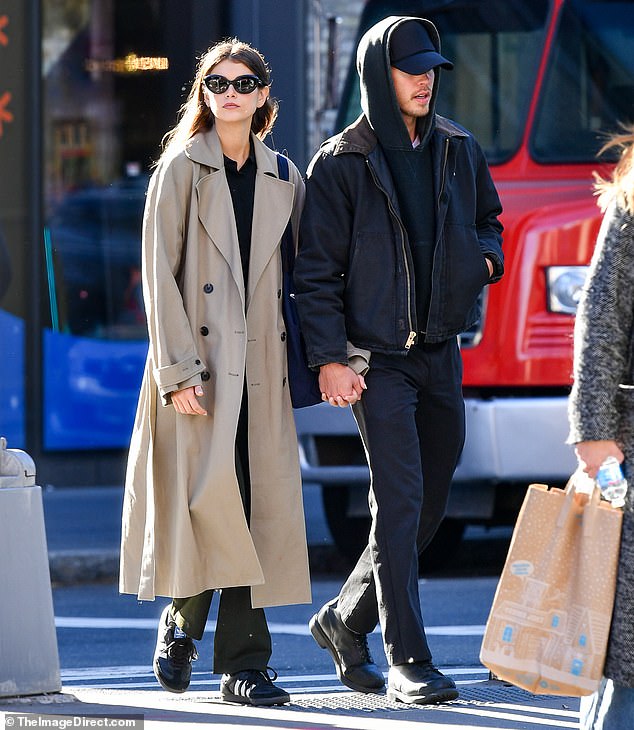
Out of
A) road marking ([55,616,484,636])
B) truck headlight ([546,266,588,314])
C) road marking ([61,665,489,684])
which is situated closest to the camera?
road marking ([61,665,489,684])

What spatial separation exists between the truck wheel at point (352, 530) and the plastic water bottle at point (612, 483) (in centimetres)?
476

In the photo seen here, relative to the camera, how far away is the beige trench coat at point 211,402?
473 cm

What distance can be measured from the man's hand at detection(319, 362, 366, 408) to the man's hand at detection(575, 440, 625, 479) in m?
1.22

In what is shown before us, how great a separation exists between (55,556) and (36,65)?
4028mm

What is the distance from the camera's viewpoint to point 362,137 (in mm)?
4840

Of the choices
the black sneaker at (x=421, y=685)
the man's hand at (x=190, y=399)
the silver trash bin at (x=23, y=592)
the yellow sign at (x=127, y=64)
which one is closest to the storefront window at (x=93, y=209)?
the yellow sign at (x=127, y=64)

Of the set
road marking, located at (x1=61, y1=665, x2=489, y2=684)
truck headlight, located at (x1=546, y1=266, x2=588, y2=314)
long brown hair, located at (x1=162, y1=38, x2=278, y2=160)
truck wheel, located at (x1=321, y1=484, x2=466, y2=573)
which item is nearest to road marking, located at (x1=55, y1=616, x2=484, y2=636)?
road marking, located at (x1=61, y1=665, x2=489, y2=684)

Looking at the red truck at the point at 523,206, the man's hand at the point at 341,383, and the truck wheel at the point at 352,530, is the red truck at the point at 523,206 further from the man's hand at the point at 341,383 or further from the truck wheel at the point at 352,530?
the man's hand at the point at 341,383

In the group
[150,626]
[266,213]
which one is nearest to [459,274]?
[266,213]

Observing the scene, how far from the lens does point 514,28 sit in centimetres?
798

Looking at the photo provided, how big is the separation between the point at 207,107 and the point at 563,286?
9.25 ft

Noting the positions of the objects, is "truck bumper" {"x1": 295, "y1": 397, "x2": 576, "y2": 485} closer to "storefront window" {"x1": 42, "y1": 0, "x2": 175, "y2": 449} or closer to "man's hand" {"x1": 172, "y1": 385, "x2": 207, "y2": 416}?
"man's hand" {"x1": 172, "y1": 385, "x2": 207, "y2": 416}

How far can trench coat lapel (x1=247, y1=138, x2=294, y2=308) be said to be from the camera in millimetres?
4809

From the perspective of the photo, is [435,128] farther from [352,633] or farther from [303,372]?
[352,633]
